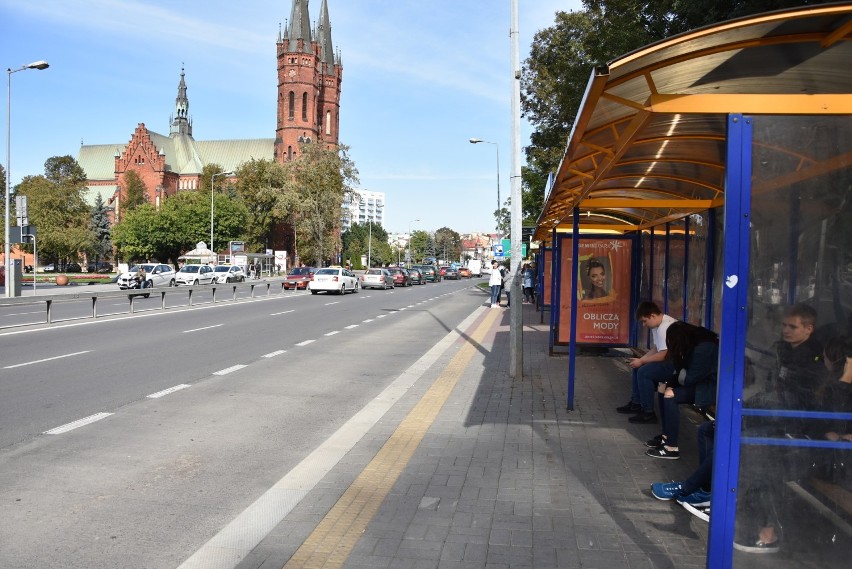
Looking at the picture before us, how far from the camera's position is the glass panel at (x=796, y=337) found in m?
3.10

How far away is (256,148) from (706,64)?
11623 cm

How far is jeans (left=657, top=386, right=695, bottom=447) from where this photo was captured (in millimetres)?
5535

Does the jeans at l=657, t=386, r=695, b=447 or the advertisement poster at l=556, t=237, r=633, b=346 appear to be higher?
the advertisement poster at l=556, t=237, r=633, b=346

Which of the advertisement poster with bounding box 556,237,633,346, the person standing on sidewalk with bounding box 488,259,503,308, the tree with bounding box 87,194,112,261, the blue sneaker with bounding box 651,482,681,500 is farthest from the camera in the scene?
the tree with bounding box 87,194,112,261

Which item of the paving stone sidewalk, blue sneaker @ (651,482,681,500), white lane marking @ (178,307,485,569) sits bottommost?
white lane marking @ (178,307,485,569)

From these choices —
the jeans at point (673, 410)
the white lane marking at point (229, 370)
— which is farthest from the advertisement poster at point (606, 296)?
the white lane marking at point (229, 370)

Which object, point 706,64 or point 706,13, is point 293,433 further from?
point 706,13

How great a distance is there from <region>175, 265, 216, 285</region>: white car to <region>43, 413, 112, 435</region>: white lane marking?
43.5 metres

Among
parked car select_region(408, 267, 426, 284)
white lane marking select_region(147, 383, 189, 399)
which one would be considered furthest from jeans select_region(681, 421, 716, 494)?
parked car select_region(408, 267, 426, 284)

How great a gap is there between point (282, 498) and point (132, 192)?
341 feet

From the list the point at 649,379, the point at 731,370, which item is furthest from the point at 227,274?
the point at 731,370

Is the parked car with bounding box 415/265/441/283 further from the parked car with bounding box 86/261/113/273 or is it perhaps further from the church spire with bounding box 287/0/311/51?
the church spire with bounding box 287/0/311/51

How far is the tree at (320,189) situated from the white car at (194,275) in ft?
82.6

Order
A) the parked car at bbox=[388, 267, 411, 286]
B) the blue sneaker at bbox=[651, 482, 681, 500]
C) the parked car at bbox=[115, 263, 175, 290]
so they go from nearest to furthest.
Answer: the blue sneaker at bbox=[651, 482, 681, 500]
the parked car at bbox=[115, 263, 175, 290]
the parked car at bbox=[388, 267, 411, 286]
